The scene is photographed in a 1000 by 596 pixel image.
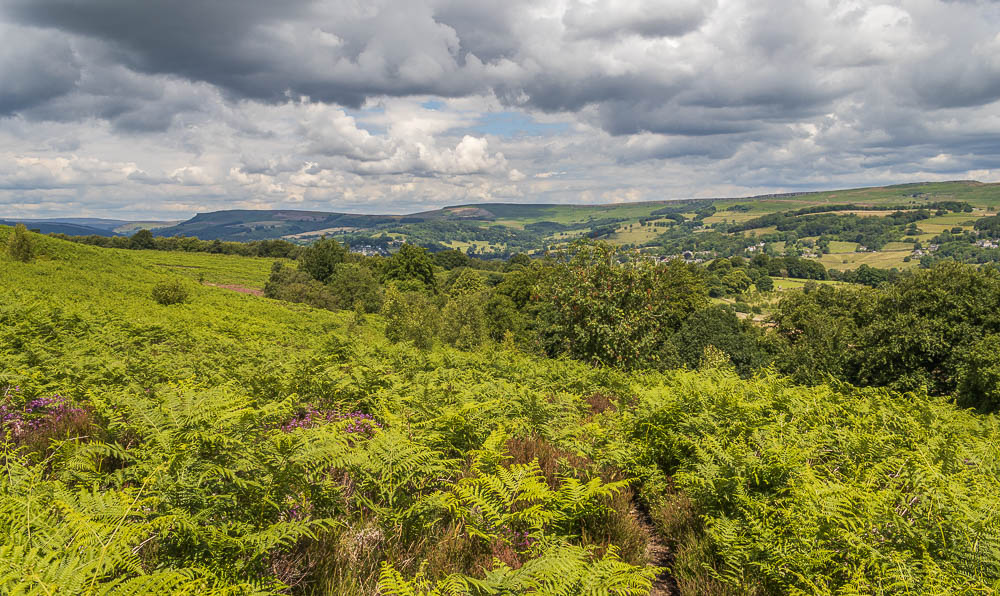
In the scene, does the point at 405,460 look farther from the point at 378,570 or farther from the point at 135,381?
the point at 135,381

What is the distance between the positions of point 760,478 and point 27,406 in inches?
369

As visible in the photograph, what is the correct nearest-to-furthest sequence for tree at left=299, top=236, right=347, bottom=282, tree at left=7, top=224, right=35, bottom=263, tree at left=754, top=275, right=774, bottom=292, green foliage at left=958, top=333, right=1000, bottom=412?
green foliage at left=958, top=333, right=1000, bottom=412 < tree at left=7, top=224, right=35, bottom=263 < tree at left=299, top=236, right=347, bottom=282 < tree at left=754, top=275, right=774, bottom=292

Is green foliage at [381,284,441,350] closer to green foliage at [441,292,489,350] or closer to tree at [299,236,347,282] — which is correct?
green foliage at [441,292,489,350]

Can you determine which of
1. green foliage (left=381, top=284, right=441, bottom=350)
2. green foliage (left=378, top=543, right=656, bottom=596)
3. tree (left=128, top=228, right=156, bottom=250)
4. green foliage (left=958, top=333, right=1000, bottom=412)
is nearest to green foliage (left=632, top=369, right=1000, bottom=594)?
green foliage (left=378, top=543, right=656, bottom=596)

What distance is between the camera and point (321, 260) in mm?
74625

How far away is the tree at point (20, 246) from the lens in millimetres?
36812

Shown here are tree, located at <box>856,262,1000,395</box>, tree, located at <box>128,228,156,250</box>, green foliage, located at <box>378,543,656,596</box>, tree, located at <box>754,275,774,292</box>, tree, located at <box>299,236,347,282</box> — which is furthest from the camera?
tree, located at <box>754,275,774,292</box>

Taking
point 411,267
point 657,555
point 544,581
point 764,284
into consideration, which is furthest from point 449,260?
point 544,581

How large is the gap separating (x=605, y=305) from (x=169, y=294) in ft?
110

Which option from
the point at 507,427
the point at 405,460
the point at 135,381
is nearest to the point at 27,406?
the point at 135,381

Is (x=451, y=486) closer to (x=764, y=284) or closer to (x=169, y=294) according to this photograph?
(x=169, y=294)

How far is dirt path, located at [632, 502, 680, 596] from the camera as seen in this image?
13.0ft

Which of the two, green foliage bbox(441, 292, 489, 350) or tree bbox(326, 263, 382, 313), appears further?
tree bbox(326, 263, 382, 313)

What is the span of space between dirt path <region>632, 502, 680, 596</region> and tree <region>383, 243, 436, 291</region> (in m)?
78.4
